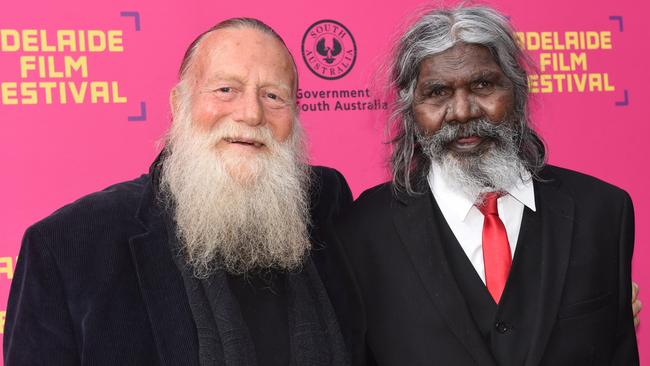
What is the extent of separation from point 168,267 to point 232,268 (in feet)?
0.79

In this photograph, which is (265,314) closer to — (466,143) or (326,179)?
(326,179)

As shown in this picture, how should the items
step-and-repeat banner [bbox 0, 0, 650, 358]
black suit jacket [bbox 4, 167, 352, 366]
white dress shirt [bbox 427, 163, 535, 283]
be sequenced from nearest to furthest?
black suit jacket [bbox 4, 167, 352, 366] → white dress shirt [bbox 427, 163, 535, 283] → step-and-repeat banner [bbox 0, 0, 650, 358]

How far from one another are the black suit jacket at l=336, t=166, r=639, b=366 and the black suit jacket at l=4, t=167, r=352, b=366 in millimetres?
651

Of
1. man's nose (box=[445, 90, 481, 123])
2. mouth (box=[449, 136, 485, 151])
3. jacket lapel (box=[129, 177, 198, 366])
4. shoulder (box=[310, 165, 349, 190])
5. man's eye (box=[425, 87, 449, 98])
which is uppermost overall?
man's eye (box=[425, 87, 449, 98])

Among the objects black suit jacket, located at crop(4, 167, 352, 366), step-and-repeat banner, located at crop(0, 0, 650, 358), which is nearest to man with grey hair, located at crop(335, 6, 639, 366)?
step-and-repeat banner, located at crop(0, 0, 650, 358)

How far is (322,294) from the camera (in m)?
2.25

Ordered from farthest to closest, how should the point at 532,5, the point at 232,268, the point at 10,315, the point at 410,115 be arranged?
the point at 532,5 < the point at 410,115 < the point at 232,268 < the point at 10,315

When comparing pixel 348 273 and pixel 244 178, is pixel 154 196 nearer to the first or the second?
pixel 244 178

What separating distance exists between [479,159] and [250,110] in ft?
2.62

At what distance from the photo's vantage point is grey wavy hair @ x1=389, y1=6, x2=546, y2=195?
2266mm

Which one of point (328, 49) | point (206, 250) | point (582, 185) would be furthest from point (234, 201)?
point (582, 185)

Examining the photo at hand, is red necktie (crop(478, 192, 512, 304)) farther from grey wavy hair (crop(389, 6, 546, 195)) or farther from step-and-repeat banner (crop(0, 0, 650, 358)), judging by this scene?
step-and-repeat banner (crop(0, 0, 650, 358))

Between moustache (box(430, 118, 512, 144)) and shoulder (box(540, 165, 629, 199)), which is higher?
moustache (box(430, 118, 512, 144))

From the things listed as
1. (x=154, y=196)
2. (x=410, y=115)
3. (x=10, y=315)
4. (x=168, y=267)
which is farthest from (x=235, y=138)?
(x=10, y=315)
